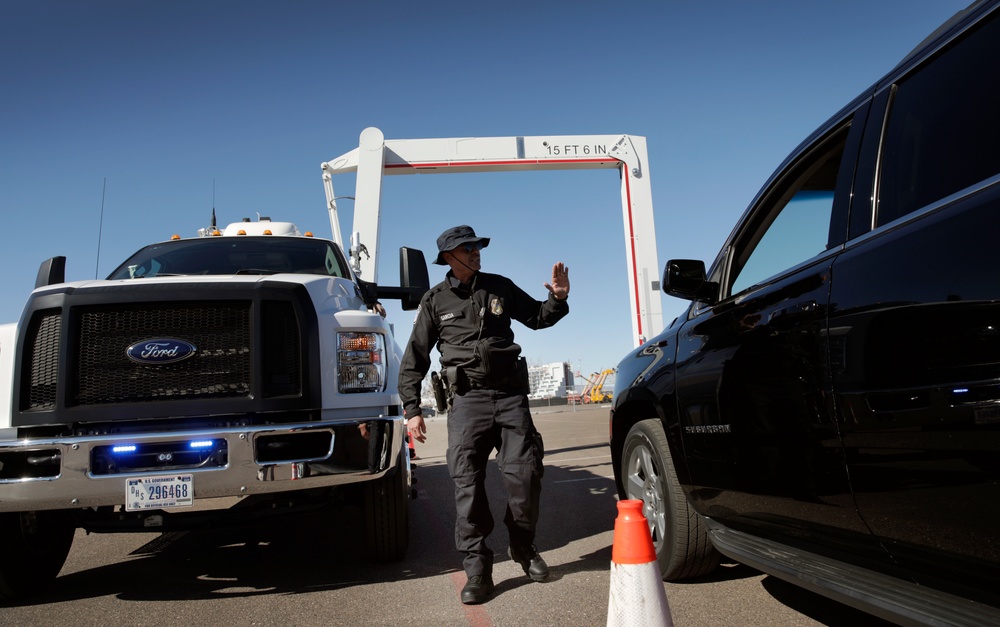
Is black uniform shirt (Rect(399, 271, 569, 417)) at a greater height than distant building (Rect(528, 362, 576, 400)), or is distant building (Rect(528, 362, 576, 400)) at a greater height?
distant building (Rect(528, 362, 576, 400))

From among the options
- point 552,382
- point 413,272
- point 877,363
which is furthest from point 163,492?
point 552,382

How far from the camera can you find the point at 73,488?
10.7 feet

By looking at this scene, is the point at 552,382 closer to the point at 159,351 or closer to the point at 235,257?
the point at 235,257

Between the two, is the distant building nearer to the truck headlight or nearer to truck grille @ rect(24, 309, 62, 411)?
the truck headlight

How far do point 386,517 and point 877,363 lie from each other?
2.95 meters

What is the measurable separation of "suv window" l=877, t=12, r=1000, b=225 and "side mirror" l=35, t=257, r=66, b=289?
4.67 meters

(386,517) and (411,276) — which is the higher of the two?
(411,276)

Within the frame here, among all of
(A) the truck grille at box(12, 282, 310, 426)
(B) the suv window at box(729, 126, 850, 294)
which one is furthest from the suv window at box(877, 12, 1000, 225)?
(A) the truck grille at box(12, 282, 310, 426)

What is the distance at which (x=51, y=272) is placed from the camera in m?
4.58

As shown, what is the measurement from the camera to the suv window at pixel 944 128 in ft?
5.75

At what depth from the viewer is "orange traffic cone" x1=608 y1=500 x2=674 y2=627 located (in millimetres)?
2049

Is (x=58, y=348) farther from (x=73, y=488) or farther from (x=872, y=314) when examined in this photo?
(x=872, y=314)

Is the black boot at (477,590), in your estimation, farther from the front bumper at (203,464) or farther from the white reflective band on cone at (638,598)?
the white reflective band on cone at (638,598)

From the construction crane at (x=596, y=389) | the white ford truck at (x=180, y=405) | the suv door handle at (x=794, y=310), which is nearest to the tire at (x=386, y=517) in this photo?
the white ford truck at (x=180, y=405)
